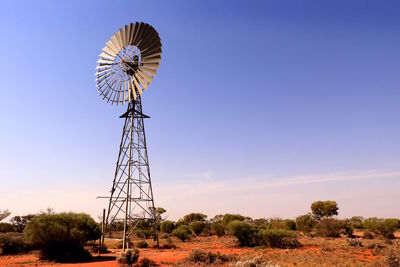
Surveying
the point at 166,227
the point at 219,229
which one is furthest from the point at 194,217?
the point at 219,229

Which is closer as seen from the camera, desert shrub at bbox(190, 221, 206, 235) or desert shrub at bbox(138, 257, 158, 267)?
desert shrub at bbox(138, 257, 158, 267)

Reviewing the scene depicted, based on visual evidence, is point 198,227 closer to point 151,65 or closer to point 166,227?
point 166,227

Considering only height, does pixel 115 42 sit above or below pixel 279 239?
above

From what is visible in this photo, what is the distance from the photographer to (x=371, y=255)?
25.5 m

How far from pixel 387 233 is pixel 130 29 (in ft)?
148

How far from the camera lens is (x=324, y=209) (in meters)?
81.6

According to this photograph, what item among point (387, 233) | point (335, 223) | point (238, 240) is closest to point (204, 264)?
point (238, 240)

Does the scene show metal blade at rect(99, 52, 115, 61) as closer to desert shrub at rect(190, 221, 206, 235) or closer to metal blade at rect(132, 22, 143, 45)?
metal blade at rect(132, 22, 143, 45)

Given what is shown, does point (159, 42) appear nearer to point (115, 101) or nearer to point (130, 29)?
point (130, 29)

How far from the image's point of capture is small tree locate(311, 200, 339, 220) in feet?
266

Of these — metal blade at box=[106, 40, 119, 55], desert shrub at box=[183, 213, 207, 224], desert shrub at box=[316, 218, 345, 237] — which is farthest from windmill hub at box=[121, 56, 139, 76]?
desert shrub at box=[183, 213, 207, 224]

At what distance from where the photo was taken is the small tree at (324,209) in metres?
81.0

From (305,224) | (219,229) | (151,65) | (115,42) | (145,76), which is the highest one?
(115,42)

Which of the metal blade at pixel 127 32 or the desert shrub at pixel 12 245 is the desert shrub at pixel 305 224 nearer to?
the desert shrub at pixel 12 245
